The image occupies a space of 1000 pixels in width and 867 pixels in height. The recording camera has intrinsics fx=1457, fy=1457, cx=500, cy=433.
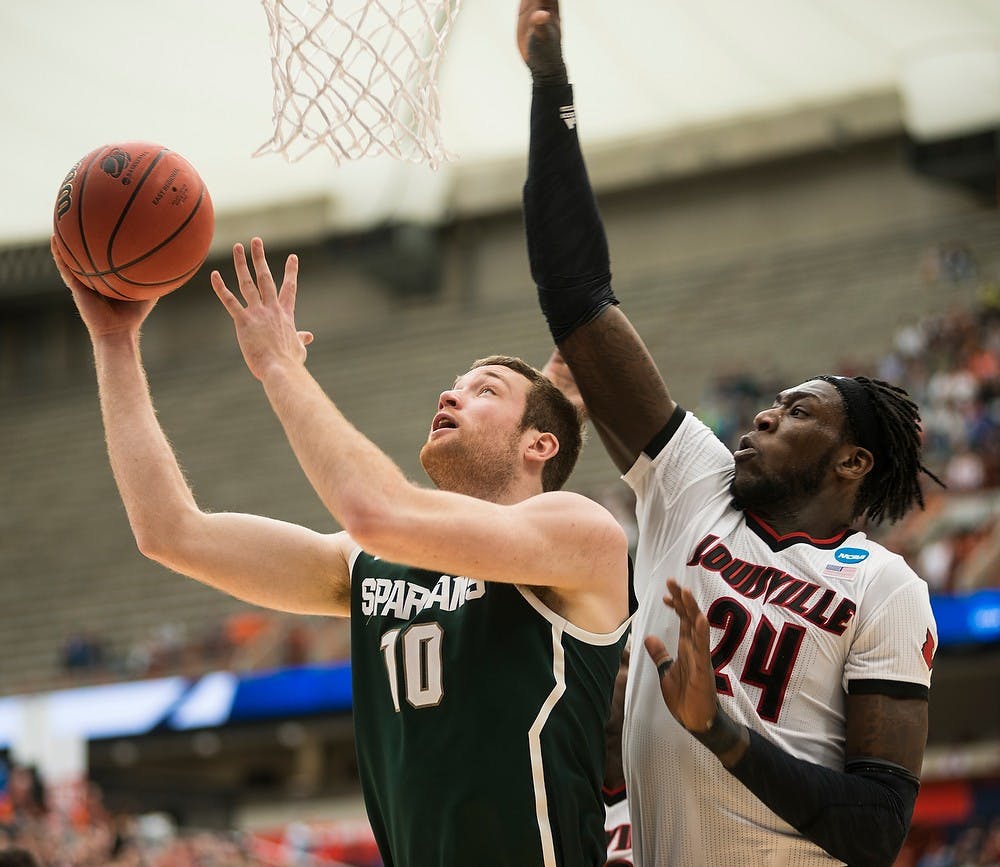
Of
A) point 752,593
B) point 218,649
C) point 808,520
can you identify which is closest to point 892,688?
point 752,593

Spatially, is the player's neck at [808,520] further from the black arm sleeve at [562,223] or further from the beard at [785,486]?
the black arm sleeve at [562,223]

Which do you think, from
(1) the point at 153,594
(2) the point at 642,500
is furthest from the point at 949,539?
(1) the point at 153,594

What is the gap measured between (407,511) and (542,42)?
1072 mm

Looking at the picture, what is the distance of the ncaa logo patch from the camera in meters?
3.13

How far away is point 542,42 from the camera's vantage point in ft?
10.0

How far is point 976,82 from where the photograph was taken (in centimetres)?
2273

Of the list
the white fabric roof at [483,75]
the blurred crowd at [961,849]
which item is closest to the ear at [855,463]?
the blurred crowd at [961,849]

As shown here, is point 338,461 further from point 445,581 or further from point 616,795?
point 616,795

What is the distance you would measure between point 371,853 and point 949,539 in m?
6.21

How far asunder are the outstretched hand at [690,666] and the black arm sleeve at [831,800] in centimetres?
15

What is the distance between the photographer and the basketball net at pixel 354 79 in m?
3.79

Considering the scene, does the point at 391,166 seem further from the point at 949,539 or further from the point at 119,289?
the point at 119,289

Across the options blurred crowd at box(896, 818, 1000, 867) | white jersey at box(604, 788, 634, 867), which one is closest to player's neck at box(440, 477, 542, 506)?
white jersey at box(604, 788, 634, 867)

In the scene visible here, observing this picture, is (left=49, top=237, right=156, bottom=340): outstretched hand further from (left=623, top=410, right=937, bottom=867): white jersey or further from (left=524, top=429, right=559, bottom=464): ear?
(left=623, top=410, right=937, bottom=867): white jersey
